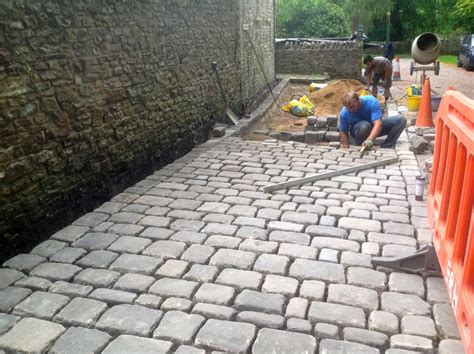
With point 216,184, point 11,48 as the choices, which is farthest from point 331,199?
point 11,48

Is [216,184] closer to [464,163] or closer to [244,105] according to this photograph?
[464,163]

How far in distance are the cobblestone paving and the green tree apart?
83.7 feet

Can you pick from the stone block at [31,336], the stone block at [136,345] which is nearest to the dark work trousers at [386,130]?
the stone block at [136,345]

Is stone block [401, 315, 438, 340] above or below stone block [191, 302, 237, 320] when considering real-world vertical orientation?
below

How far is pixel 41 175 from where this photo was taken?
178 inches

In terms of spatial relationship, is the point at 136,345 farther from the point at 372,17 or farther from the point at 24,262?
the point at 372,17

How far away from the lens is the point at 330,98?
14305 millimetres

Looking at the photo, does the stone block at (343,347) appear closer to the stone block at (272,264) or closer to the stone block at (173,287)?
the stone block at (272,264)

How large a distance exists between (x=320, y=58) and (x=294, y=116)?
7964 millimetres

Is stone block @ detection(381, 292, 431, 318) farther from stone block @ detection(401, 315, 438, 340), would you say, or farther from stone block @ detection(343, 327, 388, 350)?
stone block @ detection(343, 327, 388, 350)

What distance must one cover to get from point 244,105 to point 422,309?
8953mm

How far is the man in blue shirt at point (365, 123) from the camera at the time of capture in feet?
25.8

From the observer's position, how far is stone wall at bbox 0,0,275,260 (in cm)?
421

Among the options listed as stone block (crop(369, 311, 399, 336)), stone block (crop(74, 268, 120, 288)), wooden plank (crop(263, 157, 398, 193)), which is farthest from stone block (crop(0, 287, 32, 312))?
wooden plank (crop(263, 157, 398, 193))
